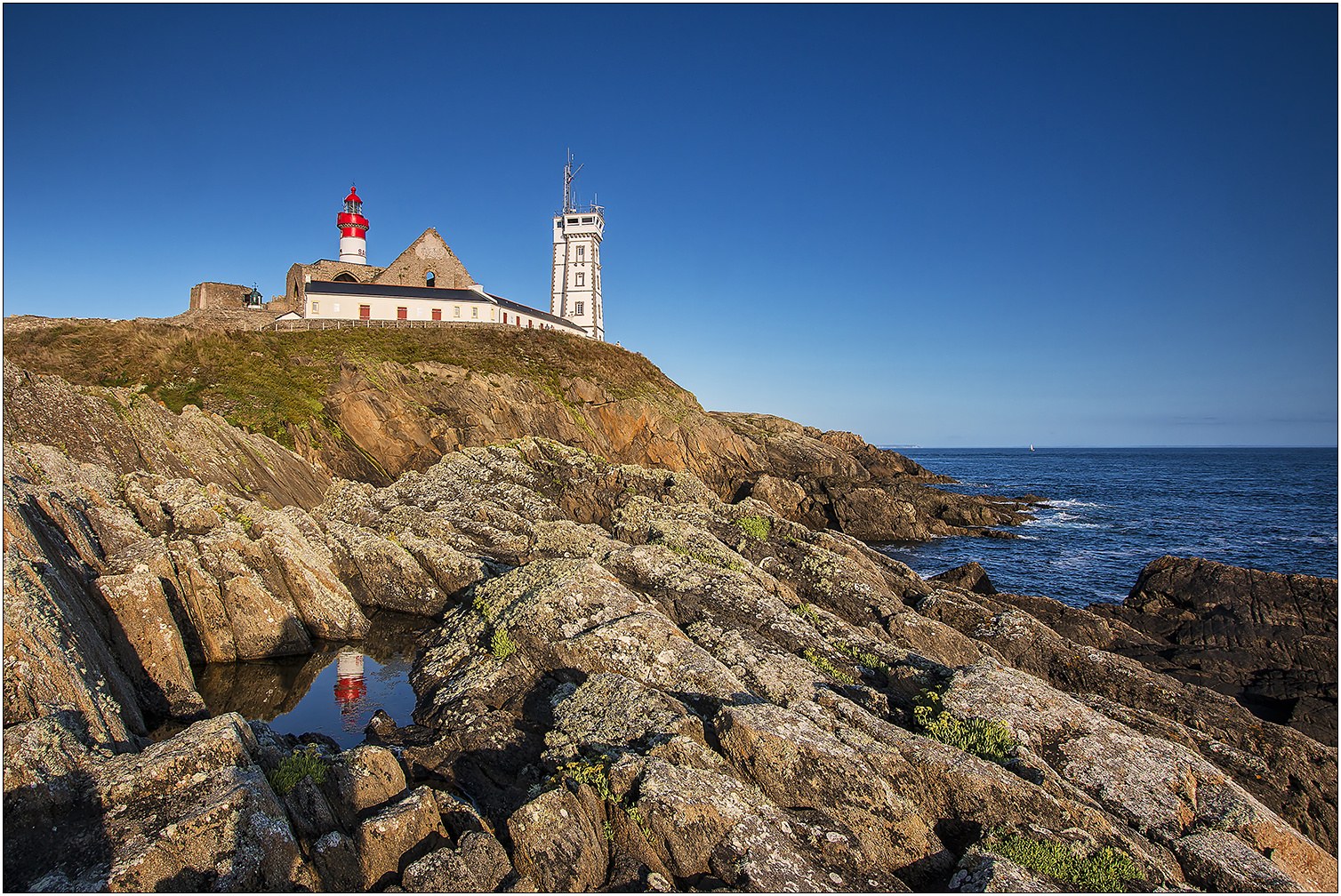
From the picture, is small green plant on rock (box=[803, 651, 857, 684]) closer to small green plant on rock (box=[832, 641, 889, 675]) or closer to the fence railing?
small green plant on rock (box=[832, 641, 889, 675])

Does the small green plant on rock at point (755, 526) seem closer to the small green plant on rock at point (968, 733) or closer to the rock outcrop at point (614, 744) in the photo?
the rock outcrop at point (614, 744)

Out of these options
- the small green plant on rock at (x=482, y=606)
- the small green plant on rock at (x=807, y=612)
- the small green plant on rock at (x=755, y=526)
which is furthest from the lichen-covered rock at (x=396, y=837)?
the small green plant on rock at (x=755, y=526)

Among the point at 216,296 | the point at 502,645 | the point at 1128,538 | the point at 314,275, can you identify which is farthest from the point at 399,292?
the point at 1128,538

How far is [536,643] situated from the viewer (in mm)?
15219

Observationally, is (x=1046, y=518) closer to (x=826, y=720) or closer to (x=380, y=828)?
(x=826, y=720)

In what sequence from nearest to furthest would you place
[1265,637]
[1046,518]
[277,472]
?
1. [1265,637]
2. [277,472]
3. [1046,518]

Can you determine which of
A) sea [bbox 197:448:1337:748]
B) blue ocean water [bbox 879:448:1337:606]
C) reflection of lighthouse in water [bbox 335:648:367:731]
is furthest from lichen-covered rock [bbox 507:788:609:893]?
blue ocean water [bbox 879:448:1337:606]

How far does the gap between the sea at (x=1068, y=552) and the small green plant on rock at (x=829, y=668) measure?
9.58 m

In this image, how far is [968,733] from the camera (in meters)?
11.7

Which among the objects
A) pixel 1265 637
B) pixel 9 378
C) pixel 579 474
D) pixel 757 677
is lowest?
pixel 1265 637

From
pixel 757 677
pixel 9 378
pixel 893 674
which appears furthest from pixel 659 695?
pixel 9 378

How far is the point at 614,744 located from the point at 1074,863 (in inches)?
266

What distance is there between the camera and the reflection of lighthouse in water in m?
15.4

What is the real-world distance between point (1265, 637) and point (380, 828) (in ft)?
96.8
